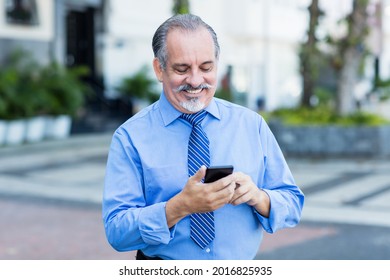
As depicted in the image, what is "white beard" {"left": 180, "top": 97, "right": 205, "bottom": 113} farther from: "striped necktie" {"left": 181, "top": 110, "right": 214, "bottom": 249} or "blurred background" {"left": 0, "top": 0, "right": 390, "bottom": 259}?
"blurred background" {"left": 0, "top": 0, "right": 390, "bottom": 259}

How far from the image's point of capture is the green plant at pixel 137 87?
71.5 ft

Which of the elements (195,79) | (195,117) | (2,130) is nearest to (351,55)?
(2,130)

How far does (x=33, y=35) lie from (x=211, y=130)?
1776 cm

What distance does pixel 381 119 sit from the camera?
46.9ft

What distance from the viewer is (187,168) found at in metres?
2.24

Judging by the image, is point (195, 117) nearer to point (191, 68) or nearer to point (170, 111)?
point (170, 111)

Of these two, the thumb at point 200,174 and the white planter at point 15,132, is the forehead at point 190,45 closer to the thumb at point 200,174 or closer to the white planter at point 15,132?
the thumb at point 200,174

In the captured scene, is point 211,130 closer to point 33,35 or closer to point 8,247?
point 8,247

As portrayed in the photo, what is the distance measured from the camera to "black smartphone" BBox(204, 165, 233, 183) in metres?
1.99

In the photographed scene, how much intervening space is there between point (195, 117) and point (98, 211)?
6.96m

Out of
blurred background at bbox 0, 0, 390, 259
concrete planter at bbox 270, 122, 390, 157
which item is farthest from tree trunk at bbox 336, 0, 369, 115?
concrete planter at bbox 270, 122, 390, 157
